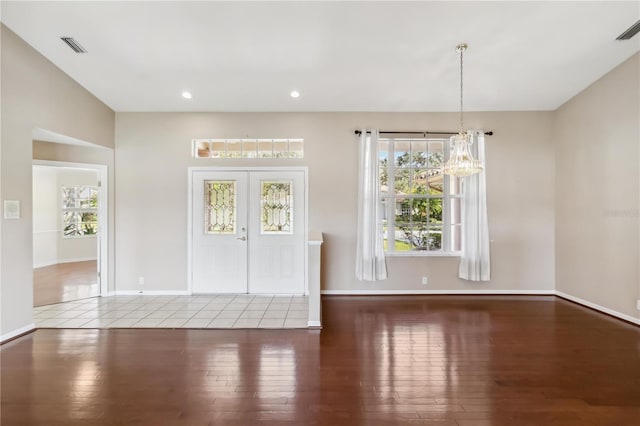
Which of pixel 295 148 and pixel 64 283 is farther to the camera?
pixel 64 283

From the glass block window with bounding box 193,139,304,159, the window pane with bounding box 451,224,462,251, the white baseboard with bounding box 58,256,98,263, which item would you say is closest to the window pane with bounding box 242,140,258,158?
the glass block window with bounding box 193,139,304,159

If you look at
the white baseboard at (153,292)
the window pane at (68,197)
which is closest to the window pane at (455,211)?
the white baseboard at (153,292)

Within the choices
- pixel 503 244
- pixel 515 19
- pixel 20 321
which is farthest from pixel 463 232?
pixel 20 321

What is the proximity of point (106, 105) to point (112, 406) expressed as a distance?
436cm

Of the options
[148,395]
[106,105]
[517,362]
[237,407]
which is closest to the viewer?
[237,407]

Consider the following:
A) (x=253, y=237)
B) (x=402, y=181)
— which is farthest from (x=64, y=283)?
(x=402, y=181)

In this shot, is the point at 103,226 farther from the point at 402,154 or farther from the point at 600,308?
the point at 600,308

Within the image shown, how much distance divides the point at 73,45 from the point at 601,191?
6.77m

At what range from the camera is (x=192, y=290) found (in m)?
4.76

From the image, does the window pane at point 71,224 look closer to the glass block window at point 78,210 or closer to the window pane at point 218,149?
the glass block window at point 78,210

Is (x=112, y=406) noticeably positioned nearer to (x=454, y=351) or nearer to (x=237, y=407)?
(x=237, y=407)

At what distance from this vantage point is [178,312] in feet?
12.9

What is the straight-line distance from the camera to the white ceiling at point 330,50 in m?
2.83

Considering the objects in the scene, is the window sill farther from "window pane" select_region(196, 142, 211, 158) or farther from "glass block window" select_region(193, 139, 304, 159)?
"window pane" select_region(196, 142, 211, 158)
